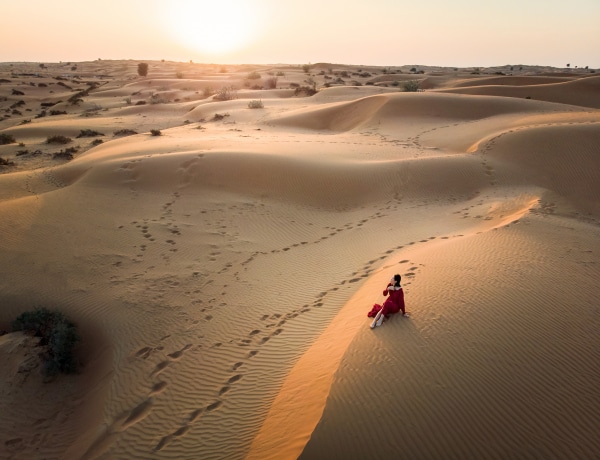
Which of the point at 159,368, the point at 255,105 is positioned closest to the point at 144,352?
the point at 159,368

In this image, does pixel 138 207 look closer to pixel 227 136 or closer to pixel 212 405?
pixel 212 405

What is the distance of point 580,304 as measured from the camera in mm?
5547

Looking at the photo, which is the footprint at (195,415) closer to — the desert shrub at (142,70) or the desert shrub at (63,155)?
the desert shrub at (63,155)

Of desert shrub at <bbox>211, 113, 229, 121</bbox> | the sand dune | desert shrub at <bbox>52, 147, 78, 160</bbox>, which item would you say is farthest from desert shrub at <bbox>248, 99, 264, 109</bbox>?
the sand dune

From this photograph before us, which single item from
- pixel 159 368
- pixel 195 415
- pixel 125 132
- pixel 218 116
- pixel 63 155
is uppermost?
pixel 218 116

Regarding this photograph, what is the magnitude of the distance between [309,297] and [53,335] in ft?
12.9

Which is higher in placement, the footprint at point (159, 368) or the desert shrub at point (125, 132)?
the desert shrub at point (125, 132)

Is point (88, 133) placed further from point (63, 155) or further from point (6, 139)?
point (63, 155)

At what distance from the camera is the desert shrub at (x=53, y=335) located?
568 centimetres

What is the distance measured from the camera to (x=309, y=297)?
7.10 m

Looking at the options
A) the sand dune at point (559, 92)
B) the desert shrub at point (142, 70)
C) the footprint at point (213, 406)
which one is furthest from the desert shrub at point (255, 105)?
the desert shrub at point (142, 70)

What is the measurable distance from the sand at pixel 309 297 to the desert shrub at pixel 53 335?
0.15 metres

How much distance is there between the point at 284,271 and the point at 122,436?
13.5 feet

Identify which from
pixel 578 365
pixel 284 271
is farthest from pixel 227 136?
pixel 578 365
